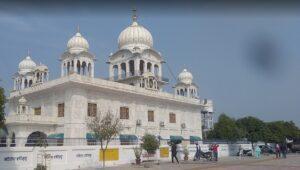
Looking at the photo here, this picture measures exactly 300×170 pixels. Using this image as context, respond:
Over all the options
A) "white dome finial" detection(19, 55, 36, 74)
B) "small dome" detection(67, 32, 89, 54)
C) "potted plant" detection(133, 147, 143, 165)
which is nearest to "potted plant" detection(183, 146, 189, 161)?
"potted plant" detection(133, 147, 143, 165)

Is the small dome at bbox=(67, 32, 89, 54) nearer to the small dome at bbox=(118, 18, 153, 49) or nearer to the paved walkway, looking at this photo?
the small dome at bbox=(118, 18, 153, 49)

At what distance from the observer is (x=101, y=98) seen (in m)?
31.9

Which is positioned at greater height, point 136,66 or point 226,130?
point 136,66

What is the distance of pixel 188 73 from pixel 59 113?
26593 mm

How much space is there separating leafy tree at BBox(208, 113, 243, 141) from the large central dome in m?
12.3

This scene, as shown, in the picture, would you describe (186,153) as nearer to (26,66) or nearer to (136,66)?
(136,66)

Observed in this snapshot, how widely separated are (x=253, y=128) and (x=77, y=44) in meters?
23.6

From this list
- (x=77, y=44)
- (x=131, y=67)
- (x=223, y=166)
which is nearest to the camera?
(x=223, y=166)

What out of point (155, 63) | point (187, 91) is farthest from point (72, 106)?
point (187, 91)

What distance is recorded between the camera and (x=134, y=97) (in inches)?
1377

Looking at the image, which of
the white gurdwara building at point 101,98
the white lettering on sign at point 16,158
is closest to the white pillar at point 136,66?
the white gurdwara building at point 101,98

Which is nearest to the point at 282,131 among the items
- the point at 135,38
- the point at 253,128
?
the point at 253,128

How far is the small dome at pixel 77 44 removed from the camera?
1572 inches

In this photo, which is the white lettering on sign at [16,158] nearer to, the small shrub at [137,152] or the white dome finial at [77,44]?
the small shrub at [137,152]
